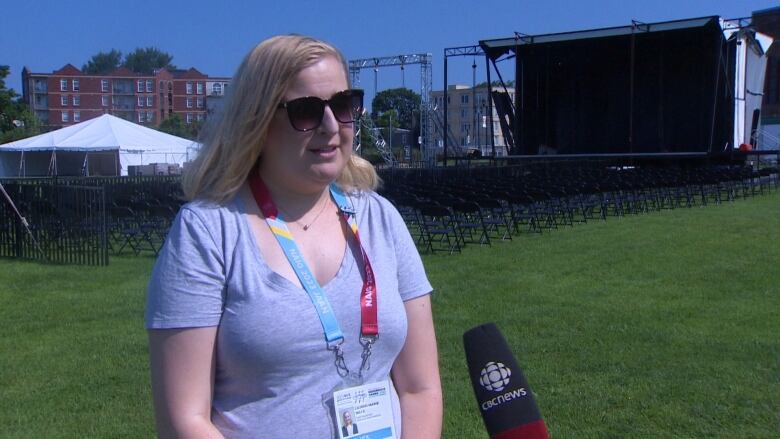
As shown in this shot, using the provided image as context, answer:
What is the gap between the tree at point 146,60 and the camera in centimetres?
12081

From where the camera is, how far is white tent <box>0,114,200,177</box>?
27109 millimetres

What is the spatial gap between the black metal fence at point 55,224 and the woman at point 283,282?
1061 cm

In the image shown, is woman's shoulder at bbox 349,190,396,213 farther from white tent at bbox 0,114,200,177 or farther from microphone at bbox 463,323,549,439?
white tent at bbox 0,114,200,177

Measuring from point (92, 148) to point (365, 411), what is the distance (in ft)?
87.5

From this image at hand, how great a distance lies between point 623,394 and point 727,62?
105 ft

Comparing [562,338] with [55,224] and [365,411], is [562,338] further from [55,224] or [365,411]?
[55,224]

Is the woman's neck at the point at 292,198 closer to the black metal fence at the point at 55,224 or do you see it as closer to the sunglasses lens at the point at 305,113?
the sunglasses lens at the point at 305,113

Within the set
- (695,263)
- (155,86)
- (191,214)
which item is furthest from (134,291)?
(155,86)

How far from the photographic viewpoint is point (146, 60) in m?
123

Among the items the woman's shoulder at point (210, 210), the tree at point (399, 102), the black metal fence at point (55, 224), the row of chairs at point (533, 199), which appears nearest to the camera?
the woman's shoulder at point (210, 210)

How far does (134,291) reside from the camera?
9430 millimetres

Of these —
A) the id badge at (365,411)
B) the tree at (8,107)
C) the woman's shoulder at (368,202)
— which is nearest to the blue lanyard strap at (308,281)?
the id badge at (365,411)

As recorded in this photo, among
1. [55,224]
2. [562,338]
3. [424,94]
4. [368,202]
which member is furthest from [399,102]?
[368,202]

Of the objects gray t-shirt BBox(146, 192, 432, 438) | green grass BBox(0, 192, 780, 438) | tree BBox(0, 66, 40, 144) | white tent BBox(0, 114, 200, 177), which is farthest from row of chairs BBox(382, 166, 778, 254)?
tree BBox(0, 66, 40, 144)
